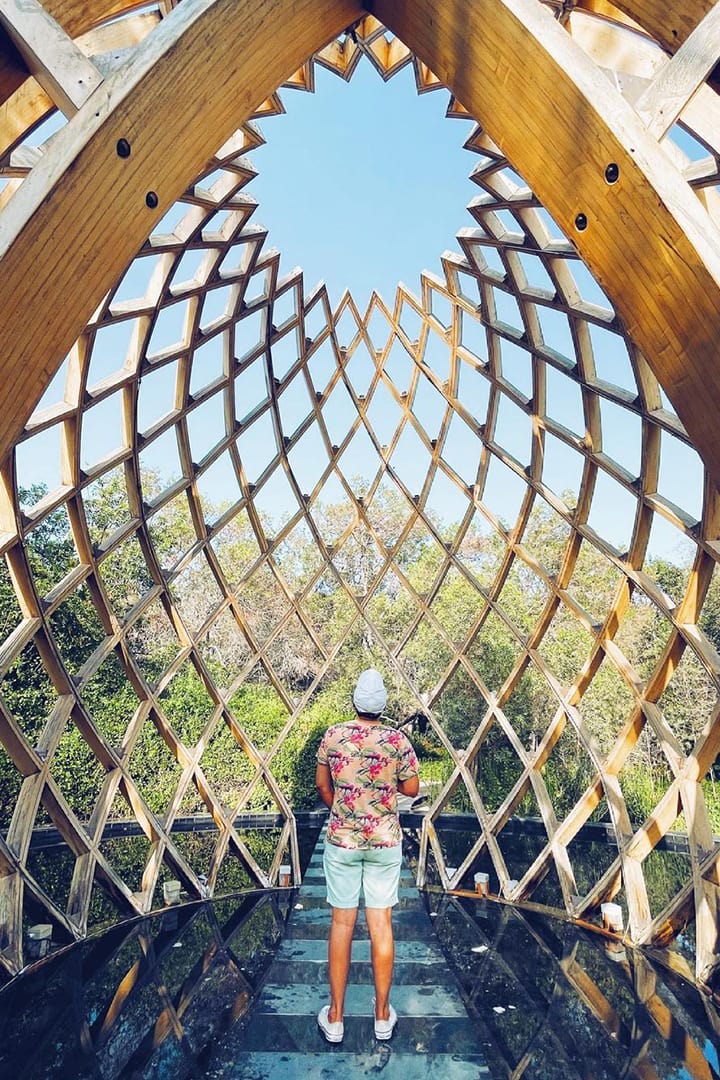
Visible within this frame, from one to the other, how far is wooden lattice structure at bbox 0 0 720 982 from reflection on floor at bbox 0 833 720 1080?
46 cm

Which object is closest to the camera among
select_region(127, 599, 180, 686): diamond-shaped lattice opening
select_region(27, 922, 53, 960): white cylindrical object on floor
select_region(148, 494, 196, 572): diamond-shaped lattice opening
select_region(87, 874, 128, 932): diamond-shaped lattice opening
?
select_region(27, 922, 53, 960): white cylindrical object on floor

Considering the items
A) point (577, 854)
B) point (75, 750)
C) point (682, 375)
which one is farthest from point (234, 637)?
point (682, 375)

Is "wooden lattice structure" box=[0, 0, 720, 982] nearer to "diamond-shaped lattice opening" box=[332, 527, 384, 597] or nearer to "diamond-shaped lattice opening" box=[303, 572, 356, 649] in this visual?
"diamond-shaped lattice opening" box=[303, 572, 356, 649]

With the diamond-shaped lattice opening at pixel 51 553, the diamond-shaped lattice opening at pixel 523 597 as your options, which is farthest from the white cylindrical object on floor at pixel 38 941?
the diamond-shaped lattice opening at pixel 523 597

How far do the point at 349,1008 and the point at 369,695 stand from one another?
65.1 inches

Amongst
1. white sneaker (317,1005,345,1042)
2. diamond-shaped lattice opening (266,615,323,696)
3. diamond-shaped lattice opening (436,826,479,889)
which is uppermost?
white sneaker (317,1005,345,1042)

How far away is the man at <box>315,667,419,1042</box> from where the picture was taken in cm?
255

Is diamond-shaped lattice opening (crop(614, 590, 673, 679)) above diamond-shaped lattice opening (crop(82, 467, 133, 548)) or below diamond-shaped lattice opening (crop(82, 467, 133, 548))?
above

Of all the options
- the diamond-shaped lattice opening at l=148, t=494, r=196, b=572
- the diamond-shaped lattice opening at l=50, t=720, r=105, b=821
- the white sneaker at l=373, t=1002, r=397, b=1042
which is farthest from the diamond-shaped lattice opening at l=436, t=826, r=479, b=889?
A: the diamond-shaped lattice opening at l=148, t=494, r=196, b=572

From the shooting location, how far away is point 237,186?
4156 mm

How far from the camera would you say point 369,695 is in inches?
105

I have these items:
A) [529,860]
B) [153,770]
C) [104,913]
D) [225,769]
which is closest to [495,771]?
[529,860]

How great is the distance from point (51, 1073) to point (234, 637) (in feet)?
35.5

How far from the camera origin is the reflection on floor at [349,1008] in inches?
101
